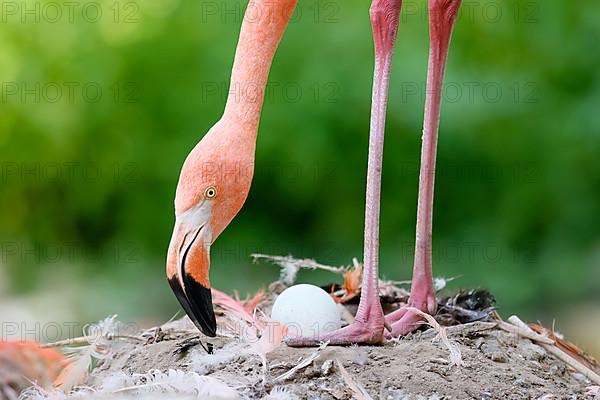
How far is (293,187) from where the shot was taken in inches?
208

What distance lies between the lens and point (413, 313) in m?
2.77

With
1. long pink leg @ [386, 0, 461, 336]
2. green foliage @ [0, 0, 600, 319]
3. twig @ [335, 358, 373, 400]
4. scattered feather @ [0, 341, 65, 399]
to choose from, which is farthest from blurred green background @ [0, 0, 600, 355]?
twig @ [335, 358, 373, 400]

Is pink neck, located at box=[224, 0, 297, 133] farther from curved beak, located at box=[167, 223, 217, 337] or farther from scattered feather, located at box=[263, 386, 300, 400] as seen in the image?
scattered feather, located at box=[263, 386, 300, 400]

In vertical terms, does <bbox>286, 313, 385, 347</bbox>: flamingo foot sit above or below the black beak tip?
below

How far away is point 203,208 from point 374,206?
48 cm

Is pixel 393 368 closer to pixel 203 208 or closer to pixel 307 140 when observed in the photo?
pixel 203 208

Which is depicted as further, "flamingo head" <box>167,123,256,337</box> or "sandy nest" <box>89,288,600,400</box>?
"flamingo head" <box>167,123,256,337</box>

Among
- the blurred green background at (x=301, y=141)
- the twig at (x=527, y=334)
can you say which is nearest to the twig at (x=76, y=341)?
the twig at (x=527, y=334)

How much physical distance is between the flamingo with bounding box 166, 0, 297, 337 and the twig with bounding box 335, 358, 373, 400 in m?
0.38

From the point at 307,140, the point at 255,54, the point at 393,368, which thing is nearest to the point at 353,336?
the point at 393,368

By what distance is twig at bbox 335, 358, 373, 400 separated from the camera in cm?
226

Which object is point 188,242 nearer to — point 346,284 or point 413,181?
point 346,284

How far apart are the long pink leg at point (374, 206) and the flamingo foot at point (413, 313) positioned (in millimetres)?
113

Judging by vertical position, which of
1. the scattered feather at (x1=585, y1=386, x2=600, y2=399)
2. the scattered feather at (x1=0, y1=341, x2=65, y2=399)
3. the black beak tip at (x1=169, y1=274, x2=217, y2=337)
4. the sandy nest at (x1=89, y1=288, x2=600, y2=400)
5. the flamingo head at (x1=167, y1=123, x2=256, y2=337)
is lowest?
the scattered feather at (x1=585, y1=386, x2=600, y2=399)
